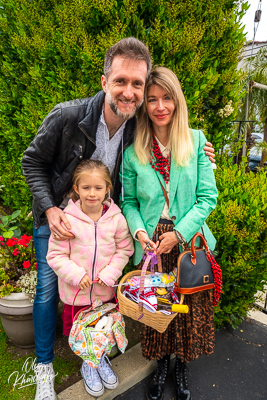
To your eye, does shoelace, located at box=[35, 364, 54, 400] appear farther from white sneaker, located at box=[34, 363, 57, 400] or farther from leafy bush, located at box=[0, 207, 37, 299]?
leafy bush, located at box=[0, 207, 37, 299]

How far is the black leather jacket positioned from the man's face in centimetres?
18

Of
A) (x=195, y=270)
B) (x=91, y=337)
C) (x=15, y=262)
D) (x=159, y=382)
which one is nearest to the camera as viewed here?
(x=195, y=270)

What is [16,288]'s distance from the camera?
2439mm

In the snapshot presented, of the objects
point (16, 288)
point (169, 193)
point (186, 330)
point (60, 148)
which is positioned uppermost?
point (60, 148)

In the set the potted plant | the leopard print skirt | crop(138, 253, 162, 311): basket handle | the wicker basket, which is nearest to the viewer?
the wicker basket

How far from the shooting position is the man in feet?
6.18

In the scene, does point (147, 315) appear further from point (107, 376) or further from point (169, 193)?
point (107, 376)

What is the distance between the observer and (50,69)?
123 inches

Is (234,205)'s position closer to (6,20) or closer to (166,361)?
(166,361)

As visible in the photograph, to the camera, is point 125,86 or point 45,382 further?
point 45,382

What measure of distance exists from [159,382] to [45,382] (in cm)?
90

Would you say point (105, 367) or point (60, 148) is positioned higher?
point (60, 148)

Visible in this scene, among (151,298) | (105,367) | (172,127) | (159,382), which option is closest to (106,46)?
(172,127)

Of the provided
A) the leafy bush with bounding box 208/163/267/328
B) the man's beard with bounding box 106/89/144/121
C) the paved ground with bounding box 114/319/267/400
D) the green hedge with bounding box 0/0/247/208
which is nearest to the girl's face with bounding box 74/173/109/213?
the man's beard with bounding box 106/89/144/121
